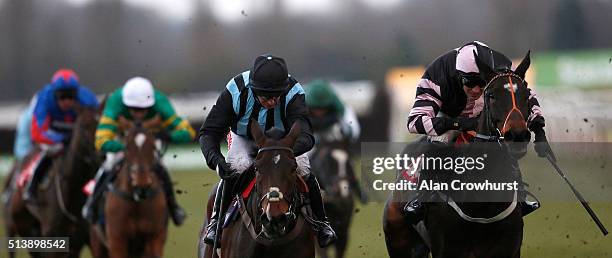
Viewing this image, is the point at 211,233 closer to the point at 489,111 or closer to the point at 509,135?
the point at 489,111

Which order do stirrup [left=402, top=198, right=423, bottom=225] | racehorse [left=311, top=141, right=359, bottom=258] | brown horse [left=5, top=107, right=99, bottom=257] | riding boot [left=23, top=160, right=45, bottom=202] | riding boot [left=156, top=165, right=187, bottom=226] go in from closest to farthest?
1. stirrup [left=402, top=198, right=423, bottom=225]
2. riding boot [left=156, top=165, right=187, bottom=226]
3. brown horse [left=5, top=107, right=99, bottom=257]
4. riding boot [left=23, top=160, right=45, bottom=202]
5. racehorse [left=311, top=141, right=359, bottom=258]

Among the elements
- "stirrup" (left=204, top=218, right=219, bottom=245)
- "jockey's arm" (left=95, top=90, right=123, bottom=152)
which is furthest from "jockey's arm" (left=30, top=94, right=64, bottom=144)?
"stirrup" (left=204, top=218, right=219, bottom=245)

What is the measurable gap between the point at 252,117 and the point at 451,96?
138cm

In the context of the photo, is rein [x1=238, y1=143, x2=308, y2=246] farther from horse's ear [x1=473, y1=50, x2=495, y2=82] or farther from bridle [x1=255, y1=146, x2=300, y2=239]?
horse's ear [x1=473, y1=50, x2=495, y2=82]

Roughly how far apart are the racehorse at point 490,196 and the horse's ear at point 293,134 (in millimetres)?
1134

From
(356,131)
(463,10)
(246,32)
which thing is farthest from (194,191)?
(356,131)

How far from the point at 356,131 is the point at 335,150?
68 centimetres

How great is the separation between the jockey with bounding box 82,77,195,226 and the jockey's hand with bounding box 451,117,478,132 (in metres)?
3.68

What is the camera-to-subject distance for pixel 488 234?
6.95 m

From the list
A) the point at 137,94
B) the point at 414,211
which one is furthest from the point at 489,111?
the point at 137,94

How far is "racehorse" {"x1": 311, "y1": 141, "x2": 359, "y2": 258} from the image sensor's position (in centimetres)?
1174

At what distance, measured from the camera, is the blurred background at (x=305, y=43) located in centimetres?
1952

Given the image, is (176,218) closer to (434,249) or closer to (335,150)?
(335,150)

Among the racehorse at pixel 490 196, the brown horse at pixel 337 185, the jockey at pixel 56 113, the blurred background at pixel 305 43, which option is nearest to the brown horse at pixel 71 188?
the jockey at pixel 56 113
